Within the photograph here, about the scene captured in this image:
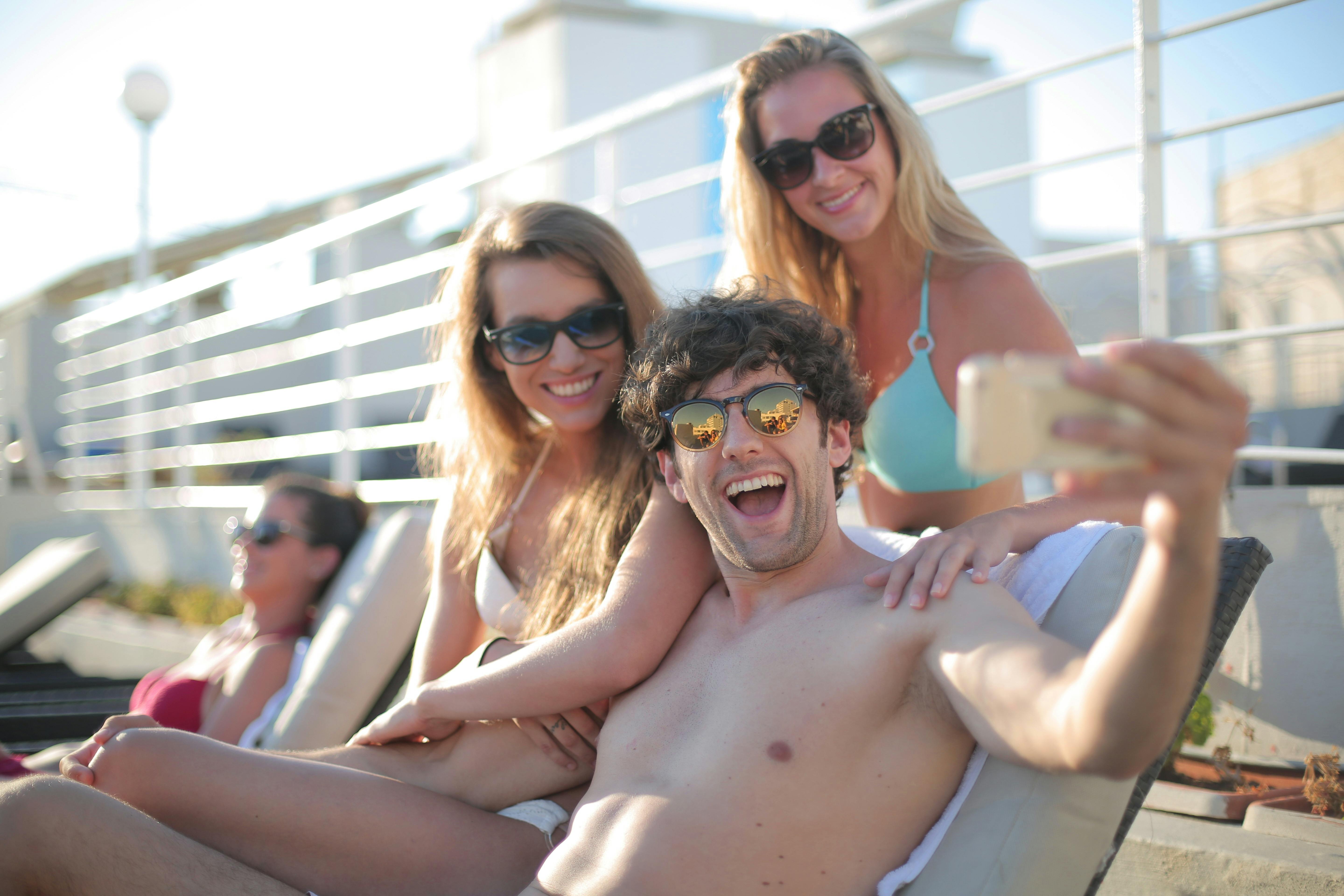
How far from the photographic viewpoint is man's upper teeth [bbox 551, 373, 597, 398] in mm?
→ 2545

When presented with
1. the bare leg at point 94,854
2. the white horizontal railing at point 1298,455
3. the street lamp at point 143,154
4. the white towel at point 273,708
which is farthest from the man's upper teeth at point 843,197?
the street lamp at point 143,154

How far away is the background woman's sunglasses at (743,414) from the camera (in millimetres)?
1819

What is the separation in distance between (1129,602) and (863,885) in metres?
0.76

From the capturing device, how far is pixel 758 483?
72.0 inches

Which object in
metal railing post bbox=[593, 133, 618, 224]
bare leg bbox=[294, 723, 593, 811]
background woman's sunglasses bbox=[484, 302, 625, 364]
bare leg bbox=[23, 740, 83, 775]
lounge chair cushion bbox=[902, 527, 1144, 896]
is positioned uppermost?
metal railing post bbox=[593, 133, 618, 224]

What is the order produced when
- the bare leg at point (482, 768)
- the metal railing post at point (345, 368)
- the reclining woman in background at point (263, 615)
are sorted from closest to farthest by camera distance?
the bare leg at point (482, 768) → the reclining woman in background at point (263, 615) → the metal railing post at point (345, 368)

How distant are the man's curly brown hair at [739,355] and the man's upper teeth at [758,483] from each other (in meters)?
0.16

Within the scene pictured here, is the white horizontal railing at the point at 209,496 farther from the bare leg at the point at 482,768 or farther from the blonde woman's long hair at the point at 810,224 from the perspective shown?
the blonde woman's long hair at the point at 810,224

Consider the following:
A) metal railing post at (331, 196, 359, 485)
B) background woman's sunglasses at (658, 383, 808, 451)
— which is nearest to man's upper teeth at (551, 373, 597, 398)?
background woman's sunglasses at (658, 383, 808, 451)

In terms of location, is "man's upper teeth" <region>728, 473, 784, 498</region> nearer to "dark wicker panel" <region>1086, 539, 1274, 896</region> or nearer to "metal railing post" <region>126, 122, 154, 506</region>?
"dark wicker panel" <region>1086, 539, 1274, 896</region>

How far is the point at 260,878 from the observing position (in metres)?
1.81

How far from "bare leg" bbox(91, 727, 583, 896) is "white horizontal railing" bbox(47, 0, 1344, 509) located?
54.6 inches

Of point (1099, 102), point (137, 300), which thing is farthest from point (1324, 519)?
point (137, 300)

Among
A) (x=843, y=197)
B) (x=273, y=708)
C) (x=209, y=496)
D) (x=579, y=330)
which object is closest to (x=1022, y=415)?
(x=579, y=330)
